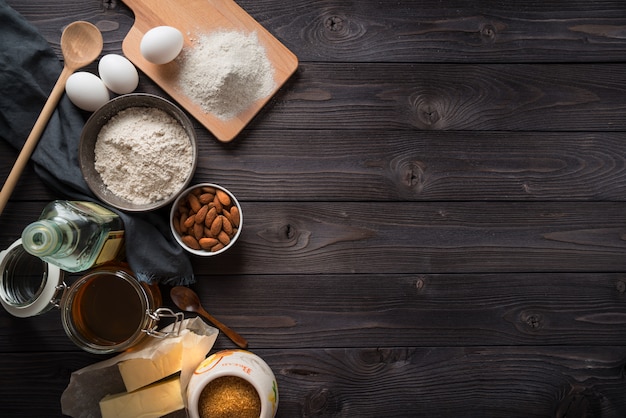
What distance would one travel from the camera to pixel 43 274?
97 cm

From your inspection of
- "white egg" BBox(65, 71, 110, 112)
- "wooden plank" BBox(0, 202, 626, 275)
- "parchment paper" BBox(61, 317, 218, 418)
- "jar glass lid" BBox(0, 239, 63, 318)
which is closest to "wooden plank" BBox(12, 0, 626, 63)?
"white egg" BBox(65, 71, 110, 112)

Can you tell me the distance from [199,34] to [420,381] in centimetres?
78

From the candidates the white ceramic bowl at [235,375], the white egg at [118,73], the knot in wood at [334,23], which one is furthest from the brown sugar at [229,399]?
the knot in wood at [334,23]

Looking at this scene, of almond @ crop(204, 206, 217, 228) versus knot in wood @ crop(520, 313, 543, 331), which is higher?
almond @ crop(204, 206, 217, 228)

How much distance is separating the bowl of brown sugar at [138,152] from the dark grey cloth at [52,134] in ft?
0.12

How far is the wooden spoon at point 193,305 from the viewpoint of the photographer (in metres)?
1.02

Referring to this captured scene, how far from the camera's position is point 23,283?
95cm

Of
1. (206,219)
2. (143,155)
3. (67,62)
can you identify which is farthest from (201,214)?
(67,62)

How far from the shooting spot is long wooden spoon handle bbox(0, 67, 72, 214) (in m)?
0.97

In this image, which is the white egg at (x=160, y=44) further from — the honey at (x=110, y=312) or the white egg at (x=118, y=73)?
the honey at (x=110, y=312)

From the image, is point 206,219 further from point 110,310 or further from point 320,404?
point 320,404

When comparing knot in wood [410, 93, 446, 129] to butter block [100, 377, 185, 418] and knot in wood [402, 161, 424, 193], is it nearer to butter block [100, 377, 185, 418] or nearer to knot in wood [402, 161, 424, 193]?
knot in wood [402, 161, 424, 193]

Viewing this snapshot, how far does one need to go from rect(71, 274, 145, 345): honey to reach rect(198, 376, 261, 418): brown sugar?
0.53 ft

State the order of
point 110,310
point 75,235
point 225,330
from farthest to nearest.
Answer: point 225,330 → point 110,310 → point 75,235
